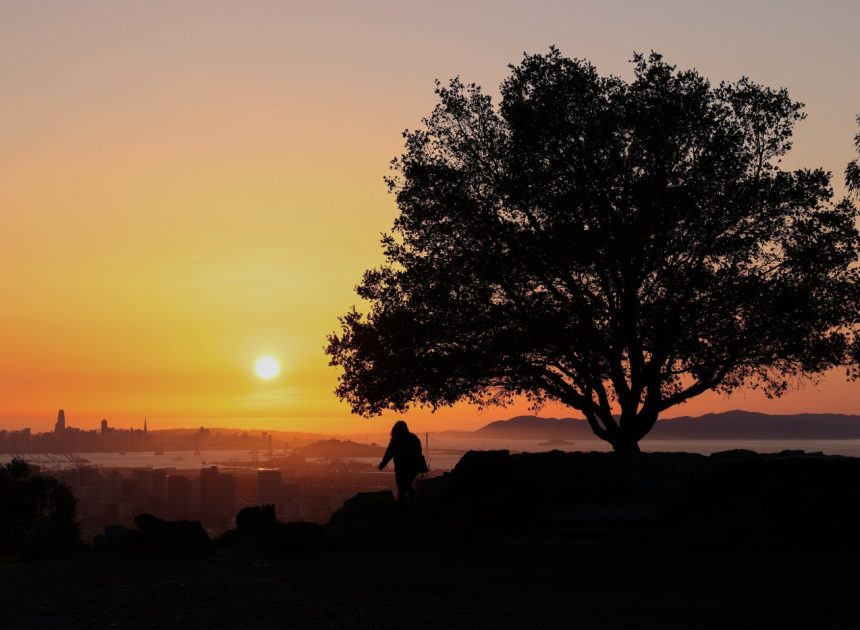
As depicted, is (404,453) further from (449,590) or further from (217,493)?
(217,493)

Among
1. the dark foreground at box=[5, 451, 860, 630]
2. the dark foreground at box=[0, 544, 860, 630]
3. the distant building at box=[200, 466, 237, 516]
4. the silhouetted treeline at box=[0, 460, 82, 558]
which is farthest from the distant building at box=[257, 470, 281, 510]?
the dark foreground at box=[0, 544, 860, 630]

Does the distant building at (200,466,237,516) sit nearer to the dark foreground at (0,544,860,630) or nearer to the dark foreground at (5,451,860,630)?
the dark foreground at (5,451,860,630)

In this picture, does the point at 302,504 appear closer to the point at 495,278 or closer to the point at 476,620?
the point at 495,278

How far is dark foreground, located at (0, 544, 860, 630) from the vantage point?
42.6 feet

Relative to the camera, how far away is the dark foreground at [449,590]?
12984 millimetres

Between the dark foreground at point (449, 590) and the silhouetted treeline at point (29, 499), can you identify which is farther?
the silhouetted treeline at point (29, 499)

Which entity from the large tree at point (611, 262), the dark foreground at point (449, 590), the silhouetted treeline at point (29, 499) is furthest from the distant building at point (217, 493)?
the dark foreground at point (449, 590)

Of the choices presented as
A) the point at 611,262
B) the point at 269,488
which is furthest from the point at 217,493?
the point at 611,262

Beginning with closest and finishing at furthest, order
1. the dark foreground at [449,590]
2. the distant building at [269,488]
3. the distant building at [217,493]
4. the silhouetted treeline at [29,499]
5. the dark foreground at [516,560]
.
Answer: the dark foreground at [449,590] → the dark foreground at [516,560] → the silhouetted treeline at [29,499] → the distant building at [269,488] → the distant building at [217,493]

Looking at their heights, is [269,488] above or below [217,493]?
above

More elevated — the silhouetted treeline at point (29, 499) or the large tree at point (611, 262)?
the large tree at point (611, 262)

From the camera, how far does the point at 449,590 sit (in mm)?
15344

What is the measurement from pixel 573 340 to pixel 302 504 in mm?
55340

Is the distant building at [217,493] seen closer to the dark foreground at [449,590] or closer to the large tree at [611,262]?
the large tree at [611,262]
